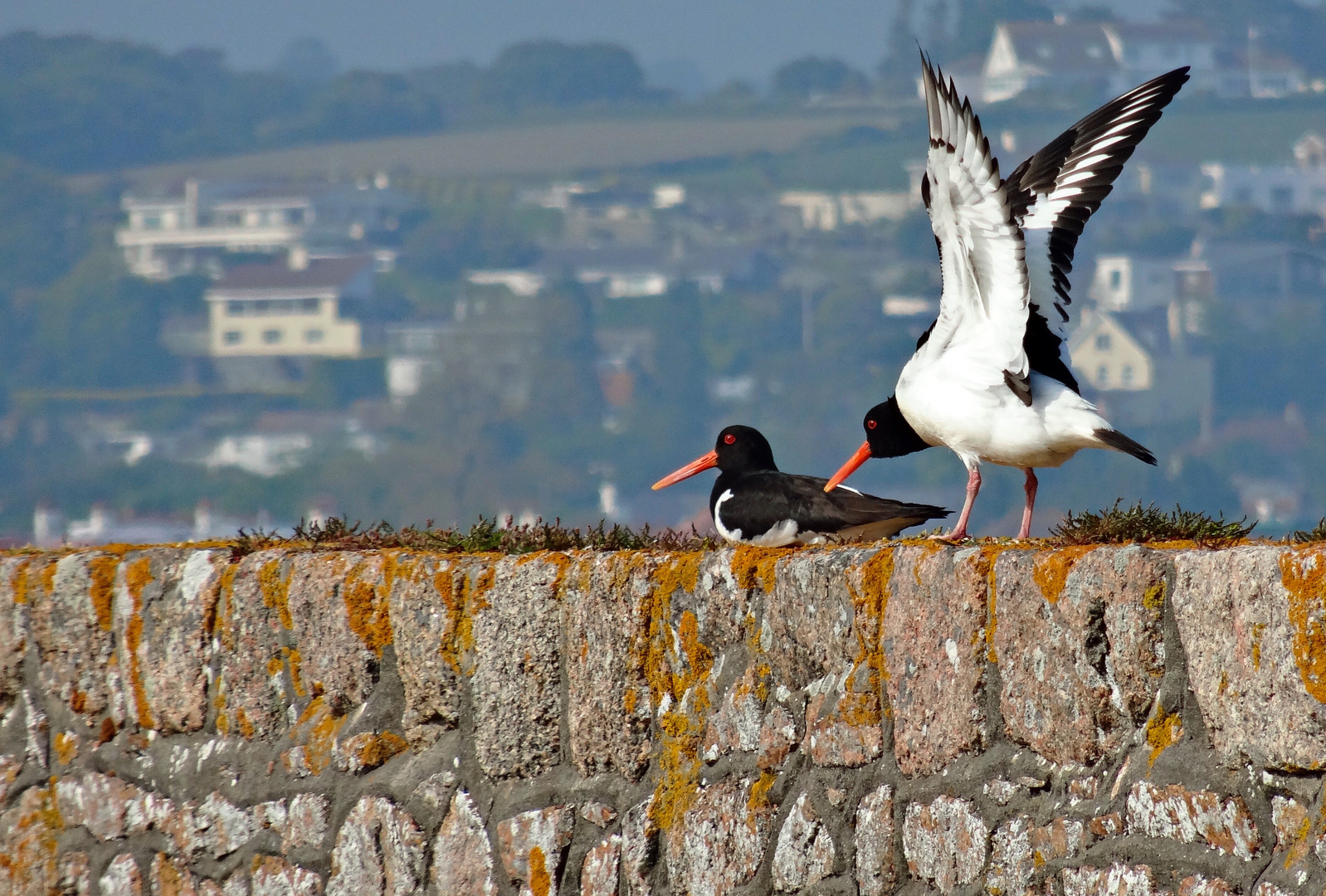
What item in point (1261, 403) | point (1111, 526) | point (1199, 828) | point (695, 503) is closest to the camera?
point (1199, 828)

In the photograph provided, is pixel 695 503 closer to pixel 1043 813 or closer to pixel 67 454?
pixel 67 454

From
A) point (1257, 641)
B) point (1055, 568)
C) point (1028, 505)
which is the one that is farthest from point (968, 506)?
point (1257, 641)

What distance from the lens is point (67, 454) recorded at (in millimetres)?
153750

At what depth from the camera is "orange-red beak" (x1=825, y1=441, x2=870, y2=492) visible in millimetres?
4683

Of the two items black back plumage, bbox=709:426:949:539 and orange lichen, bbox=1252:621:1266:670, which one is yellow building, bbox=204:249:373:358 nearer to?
black back plumage, bbox=709:426:949:539

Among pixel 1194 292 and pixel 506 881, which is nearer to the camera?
pixel 506 881

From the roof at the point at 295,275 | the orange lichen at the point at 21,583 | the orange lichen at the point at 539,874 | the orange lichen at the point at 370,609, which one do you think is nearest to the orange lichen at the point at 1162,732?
the orange lichen at the point at 539,874

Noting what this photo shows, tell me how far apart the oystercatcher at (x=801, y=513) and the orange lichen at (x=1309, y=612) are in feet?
4.90

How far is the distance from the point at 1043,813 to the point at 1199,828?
33cm

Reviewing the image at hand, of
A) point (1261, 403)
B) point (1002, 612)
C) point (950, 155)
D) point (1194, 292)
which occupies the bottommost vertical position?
point (1002, 612)

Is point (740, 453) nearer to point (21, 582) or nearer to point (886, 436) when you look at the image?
point (886, 436)

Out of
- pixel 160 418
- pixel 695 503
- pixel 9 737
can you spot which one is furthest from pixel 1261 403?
pixel 9 737

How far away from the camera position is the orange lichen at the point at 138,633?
4984 millimetres

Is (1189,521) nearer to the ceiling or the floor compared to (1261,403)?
nearer to the floor
